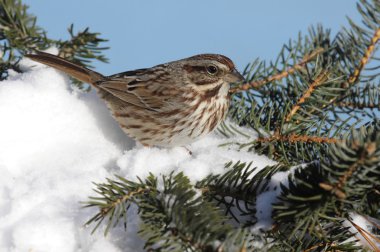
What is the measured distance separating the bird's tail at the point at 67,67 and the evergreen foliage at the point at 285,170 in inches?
A: 5.9

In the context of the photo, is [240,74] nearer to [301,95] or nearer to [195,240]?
[301,95]

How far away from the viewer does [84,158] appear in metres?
3.39

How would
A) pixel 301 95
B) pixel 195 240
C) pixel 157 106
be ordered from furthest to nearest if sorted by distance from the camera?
pixel 157 106 → pixel 301 95 → pixel 195 240

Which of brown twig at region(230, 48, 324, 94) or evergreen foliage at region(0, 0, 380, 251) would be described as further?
brown twig at region(230, 48, 324, 94)

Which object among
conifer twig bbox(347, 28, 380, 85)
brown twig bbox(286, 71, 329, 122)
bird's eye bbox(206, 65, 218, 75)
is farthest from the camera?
bird's eye bbox(206, 65, 218, 75)

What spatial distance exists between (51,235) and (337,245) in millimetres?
1356

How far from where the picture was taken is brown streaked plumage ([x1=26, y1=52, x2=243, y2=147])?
4.25m

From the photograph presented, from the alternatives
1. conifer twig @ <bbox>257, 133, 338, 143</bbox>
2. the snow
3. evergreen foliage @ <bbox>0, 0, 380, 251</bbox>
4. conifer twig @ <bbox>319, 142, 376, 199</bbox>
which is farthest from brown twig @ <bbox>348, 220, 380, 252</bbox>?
conifer twig @ <bbox>257, 133, 338, 143</bbox>

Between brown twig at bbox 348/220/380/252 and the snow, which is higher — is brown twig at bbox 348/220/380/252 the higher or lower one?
the lower one

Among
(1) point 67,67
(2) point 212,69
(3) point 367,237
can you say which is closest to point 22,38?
(1) point 67,67

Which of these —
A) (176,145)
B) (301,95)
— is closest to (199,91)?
(176,145)

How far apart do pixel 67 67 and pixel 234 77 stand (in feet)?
4.44

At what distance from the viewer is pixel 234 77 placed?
4273mm

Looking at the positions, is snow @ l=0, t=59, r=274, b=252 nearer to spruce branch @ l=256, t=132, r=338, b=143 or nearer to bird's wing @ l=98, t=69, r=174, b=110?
spruce branch @ l=256, t=132, r=338, b=143
